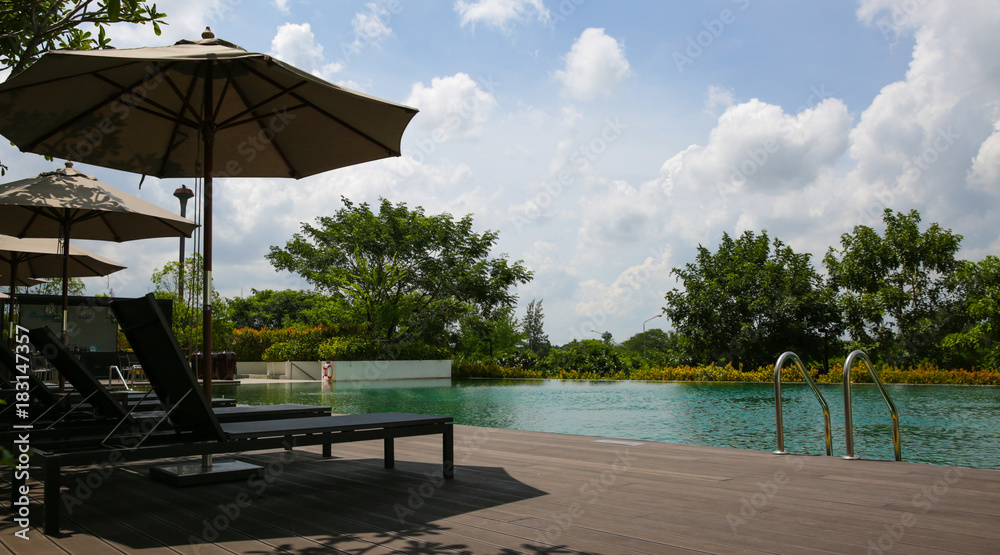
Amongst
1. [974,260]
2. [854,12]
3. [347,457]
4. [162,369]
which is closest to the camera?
[162,369]

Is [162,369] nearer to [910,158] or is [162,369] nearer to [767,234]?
[910,158]

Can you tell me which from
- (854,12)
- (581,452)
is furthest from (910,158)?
(581,452)

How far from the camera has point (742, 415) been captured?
10.1 metres

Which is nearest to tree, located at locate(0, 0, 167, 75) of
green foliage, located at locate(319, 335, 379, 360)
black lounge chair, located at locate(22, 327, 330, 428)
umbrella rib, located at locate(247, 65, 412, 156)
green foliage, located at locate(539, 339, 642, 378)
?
umbrella rib, located at locate(247, 65, 412, 156)

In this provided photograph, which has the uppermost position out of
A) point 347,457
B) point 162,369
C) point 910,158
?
point 910,158

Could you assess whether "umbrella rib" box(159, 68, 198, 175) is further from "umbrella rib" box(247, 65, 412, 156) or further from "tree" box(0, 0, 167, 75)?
"tree" box(0, 0, 167, 75)

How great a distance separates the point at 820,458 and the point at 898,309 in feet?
70.4

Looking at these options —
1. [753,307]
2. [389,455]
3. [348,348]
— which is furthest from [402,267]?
[389,455]

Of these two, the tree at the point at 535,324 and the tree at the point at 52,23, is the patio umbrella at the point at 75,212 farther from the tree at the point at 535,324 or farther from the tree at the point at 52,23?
the tree at the point at 535,324

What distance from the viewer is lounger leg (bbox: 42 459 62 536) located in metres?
2.59

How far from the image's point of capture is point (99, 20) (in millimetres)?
5320

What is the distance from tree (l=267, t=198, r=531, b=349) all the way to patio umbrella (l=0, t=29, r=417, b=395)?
21722mm

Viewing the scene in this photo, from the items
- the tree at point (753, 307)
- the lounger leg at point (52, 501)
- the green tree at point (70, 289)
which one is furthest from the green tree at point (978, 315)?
the green tree at point (70, 289)

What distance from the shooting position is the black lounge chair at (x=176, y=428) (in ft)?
8.97
